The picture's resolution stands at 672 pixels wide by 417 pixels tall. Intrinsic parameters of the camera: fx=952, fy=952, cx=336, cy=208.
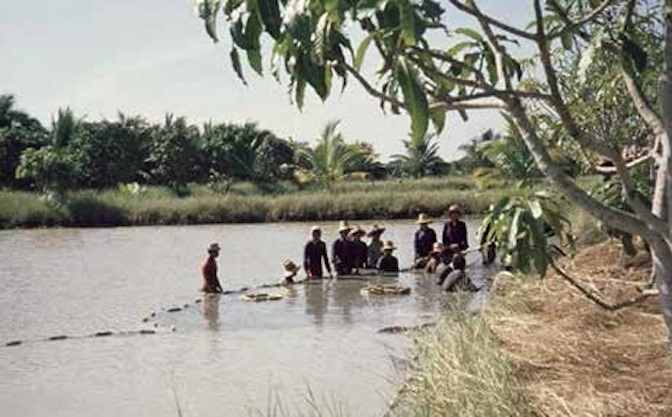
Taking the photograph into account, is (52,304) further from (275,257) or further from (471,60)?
(471,60)

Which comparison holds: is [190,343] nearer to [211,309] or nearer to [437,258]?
[211,309]

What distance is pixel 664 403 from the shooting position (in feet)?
13.1

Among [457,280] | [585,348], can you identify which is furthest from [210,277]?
[585,348]

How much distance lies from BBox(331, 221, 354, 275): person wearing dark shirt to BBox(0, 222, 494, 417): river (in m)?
0.83

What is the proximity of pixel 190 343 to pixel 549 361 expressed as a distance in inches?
189

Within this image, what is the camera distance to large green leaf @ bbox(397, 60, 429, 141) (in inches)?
65.8

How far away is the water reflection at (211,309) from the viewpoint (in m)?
10.3

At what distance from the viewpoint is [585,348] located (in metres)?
5.25

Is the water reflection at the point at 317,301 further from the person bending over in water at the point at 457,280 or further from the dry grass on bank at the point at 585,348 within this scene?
the dry grass on bank at the point at 585,348

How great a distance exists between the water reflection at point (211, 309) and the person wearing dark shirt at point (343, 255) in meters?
2.22

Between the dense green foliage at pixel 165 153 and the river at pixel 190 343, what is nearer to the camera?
the river at pixel 190 343

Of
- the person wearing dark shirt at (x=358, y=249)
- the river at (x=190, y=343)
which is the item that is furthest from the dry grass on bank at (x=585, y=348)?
the person wearing dark shirt at (x=358, y=249)

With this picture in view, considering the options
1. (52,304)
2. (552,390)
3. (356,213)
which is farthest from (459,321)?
(356,213)

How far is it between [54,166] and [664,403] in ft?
92.7
